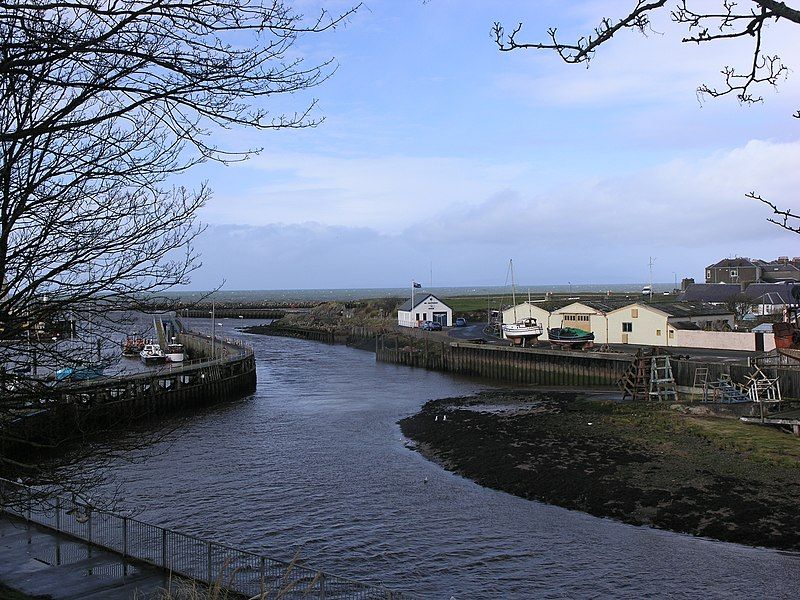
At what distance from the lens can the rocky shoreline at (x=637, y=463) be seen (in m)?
20.2

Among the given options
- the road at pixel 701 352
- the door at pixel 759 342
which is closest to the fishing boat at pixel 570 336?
the road at pixel 701 352

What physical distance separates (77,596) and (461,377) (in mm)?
47808

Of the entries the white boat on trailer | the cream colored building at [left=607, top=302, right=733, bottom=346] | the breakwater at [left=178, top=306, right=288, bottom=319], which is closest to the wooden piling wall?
the white boat on trailer

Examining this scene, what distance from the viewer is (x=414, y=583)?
16.7 m

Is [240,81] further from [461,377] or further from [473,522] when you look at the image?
[461,377]

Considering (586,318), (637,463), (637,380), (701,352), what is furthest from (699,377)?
(586,318)

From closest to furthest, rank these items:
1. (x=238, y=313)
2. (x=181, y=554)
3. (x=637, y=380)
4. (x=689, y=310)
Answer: (x=181, y=554) < (x=637, y=380) < (x=689, y=310) < (x=238, y=313)

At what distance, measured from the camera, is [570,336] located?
2377 inches

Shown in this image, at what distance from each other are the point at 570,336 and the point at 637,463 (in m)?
35.4

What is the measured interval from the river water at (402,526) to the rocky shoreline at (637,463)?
86 cm

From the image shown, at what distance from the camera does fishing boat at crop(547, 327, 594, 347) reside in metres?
59.5

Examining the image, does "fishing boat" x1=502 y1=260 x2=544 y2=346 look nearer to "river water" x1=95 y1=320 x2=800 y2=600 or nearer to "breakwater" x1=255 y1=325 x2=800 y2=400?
"breakwater" x1=255 y1=325 x2=800 y2=400

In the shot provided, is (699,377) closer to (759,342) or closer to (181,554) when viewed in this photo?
(759,342)

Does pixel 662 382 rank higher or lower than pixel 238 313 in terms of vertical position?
lower
